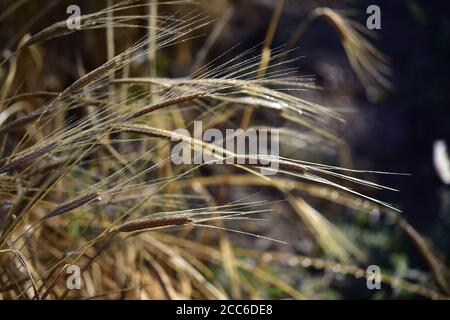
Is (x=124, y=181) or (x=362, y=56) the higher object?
(x=362, y=56)

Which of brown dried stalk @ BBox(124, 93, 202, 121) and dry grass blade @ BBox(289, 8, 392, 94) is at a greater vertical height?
dry grass blade @ BBox(289, 8, 392, 94)

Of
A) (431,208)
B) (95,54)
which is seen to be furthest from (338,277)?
(95,54)

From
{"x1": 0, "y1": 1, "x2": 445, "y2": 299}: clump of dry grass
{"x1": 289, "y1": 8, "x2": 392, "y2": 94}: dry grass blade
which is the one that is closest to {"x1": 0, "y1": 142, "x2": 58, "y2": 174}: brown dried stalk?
{"x1": 0, "y1": 1, "x2": 445, "y2": 299}: clump of dry grass

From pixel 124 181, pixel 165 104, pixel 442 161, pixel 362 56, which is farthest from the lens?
pixel 442 161

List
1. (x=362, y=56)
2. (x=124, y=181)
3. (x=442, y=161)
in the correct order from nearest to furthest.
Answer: (x=124, y=181) → (x=362, y=56) → (x=442, y=161)

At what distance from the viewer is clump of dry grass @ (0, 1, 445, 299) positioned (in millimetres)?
1453

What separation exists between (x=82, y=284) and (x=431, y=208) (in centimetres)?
190

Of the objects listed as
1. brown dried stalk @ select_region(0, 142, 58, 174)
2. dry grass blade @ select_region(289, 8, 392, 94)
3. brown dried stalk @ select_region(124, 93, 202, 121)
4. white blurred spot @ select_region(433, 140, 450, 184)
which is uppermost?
dry grass blade @ select_region(289, 8, 392, 94)

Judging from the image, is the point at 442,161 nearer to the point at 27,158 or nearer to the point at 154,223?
the point at 154,223

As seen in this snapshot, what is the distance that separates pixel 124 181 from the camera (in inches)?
61.7

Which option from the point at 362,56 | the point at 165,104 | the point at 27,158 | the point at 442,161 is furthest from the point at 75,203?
the point at 442,161

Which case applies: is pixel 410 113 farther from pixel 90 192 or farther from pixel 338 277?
pixel 90 192

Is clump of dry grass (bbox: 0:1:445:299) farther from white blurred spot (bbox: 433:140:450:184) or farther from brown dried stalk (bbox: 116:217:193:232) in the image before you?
white blurred spot (bbox: 433:140:450:184)

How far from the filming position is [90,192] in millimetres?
1449
